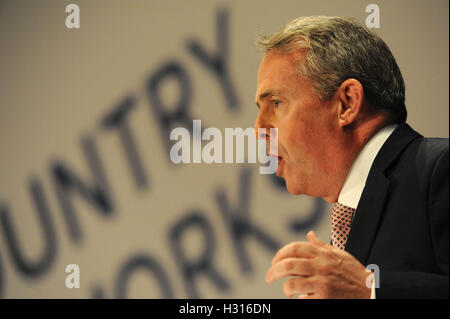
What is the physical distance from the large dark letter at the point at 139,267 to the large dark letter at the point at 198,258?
8cm

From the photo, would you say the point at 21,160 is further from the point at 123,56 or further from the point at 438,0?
the point at 438,0

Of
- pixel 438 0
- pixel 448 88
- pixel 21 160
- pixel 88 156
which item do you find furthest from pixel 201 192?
pixel 438 0

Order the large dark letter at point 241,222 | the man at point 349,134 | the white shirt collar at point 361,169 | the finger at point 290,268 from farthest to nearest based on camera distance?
the large dark letter at point 241,222 → the white shirt collar at point 361,169 → the man at point 349,134 → the finger at point 290,268

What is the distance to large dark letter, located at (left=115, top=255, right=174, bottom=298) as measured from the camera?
203cm

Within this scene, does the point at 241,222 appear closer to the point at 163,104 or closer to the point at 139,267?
the point at 139,267

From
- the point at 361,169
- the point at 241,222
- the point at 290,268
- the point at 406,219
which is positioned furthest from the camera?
the point at 241,222

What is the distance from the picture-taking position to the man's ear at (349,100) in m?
0.99

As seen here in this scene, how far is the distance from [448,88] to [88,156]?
1.53 m

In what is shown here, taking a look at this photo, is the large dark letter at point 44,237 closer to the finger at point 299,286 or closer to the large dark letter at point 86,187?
the large dark letter at point 86,187

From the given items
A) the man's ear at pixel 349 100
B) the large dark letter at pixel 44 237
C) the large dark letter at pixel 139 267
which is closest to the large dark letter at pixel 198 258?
the large dark letter at pixel 139 267

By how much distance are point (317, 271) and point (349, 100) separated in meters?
0.44

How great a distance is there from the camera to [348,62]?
1.00 meters

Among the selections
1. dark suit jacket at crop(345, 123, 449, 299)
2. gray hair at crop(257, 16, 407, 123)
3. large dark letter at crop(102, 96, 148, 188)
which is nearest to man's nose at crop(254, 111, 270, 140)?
gray hair at crop(257, 16, 407, 123)

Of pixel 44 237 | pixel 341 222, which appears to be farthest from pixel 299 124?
pixel 44 237
